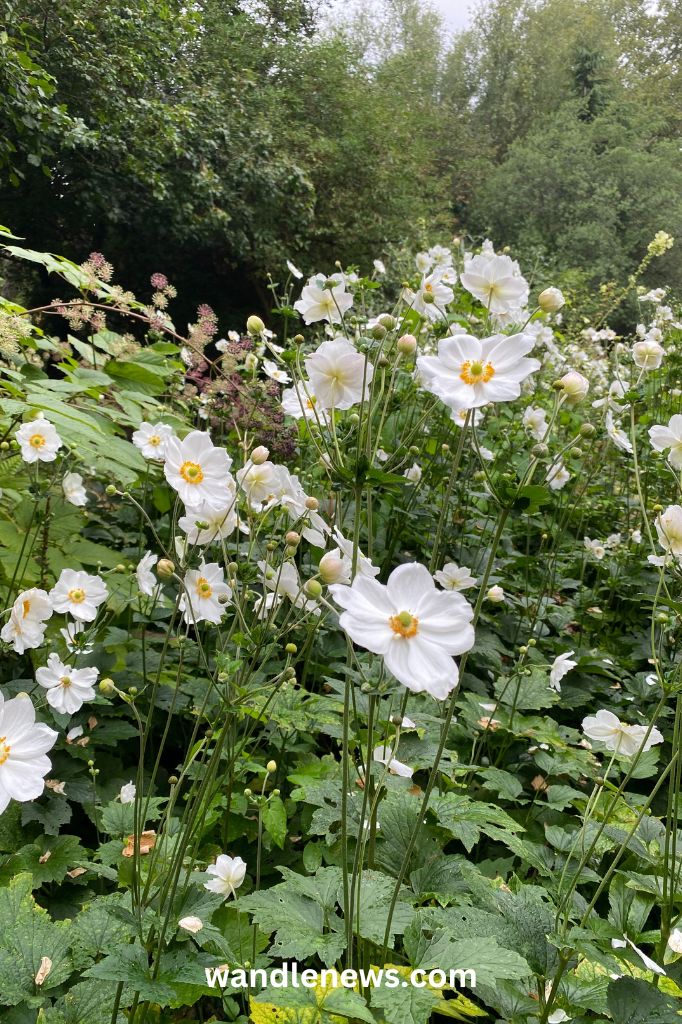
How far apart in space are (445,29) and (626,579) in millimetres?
21103

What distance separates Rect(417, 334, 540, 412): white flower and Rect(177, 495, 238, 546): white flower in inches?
15.5

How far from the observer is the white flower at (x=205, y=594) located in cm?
124

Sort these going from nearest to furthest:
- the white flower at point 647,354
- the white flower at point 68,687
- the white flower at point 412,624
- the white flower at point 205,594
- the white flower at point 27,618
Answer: the white flower at point 412,624 < the white flower at point 205,594 < the white flower at point 27,618 < the white flower at point 68,687 < the white flower at point 647,354

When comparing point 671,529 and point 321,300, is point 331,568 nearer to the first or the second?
point 671,529

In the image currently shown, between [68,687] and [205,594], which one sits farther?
[68,687]

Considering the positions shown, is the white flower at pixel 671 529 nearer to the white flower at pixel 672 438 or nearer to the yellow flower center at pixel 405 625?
the white flower at pixel 672 438

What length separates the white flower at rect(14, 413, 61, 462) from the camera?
1.78m

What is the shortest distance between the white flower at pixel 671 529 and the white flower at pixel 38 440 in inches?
54.7

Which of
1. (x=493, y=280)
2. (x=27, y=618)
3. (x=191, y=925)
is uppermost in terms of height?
(x=493, y=280)

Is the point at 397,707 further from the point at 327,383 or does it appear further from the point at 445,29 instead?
the point at 445,29

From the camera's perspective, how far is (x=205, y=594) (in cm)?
129

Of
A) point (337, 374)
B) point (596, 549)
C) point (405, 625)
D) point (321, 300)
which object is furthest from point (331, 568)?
point (596, 549)

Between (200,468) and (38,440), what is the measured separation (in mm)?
844

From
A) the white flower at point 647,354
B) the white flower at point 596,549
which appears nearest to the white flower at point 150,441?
the white flower at point 647,354
